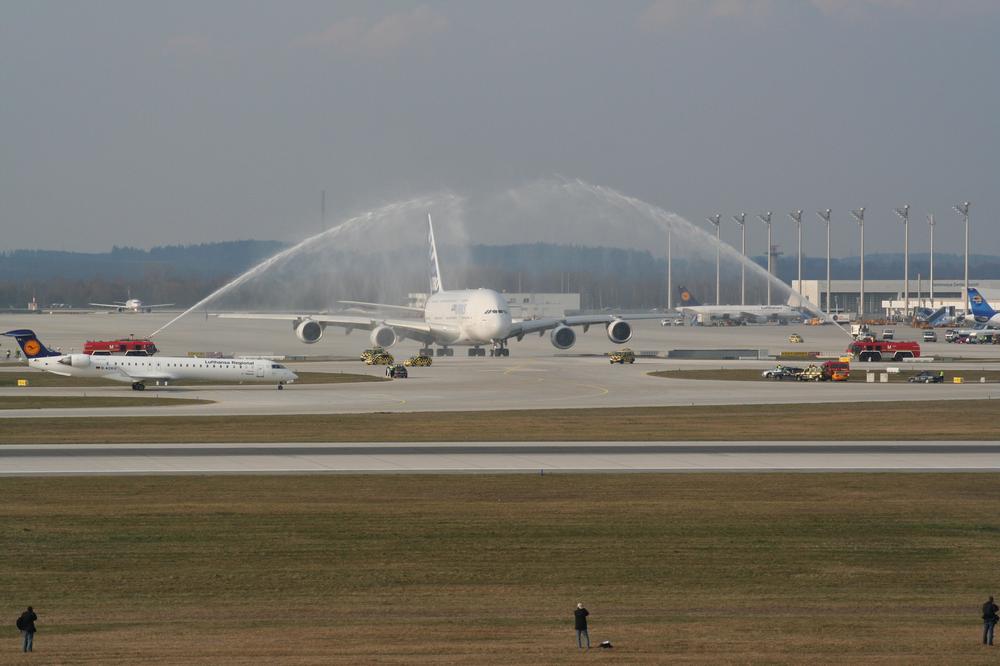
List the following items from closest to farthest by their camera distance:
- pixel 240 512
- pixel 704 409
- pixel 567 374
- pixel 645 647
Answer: pixel 645 647, pixel 240 512, pixel 704 409, pixel 567 374

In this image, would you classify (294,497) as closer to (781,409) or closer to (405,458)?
(405,458)

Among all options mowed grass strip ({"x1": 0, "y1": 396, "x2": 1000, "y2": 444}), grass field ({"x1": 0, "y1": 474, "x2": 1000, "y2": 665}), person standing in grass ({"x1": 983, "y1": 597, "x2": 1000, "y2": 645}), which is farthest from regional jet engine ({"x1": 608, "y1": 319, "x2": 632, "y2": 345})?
person standing in grass ({"x1": 983, "y1": 597, "x2": 1000, "y2": 645})

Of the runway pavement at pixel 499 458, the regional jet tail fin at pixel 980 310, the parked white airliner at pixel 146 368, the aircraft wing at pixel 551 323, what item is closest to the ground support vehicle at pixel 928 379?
the aircraft wing at pixel 551 323

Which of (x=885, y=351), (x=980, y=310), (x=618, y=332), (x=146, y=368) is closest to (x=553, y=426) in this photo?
(x=146, y=368)

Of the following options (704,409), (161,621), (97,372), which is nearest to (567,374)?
(704,409)

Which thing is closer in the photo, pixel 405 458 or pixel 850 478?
pixel 850 478

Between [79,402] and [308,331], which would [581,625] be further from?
[308,331]

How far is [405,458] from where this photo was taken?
53.4 metres

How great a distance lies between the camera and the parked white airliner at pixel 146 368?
299 feet

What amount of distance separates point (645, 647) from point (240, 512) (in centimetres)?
1780

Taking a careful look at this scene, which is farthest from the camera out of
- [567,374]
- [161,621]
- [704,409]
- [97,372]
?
[567,374]

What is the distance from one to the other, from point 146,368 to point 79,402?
1150 cm

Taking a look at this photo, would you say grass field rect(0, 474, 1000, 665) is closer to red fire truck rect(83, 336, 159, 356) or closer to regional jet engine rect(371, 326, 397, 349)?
red fire truck rect(83, 336, 159, 356)

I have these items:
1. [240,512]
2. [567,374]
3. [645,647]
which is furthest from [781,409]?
[645,647]
